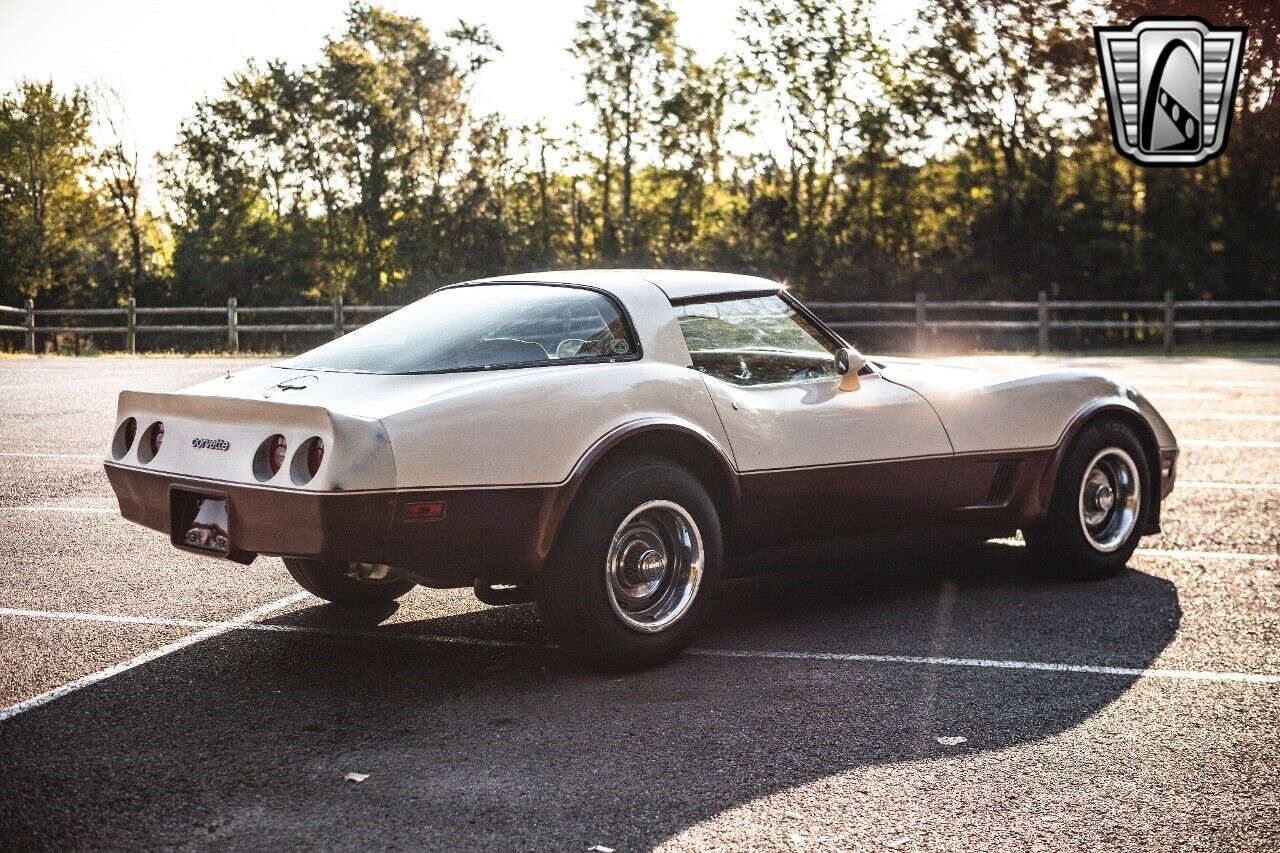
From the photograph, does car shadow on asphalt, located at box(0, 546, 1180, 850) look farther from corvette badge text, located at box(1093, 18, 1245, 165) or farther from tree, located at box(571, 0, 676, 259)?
tree, located at box(571, 0, 676, 259)

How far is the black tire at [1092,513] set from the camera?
19.1 ft

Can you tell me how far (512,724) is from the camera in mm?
3959

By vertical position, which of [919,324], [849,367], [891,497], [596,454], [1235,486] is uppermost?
[919,324]

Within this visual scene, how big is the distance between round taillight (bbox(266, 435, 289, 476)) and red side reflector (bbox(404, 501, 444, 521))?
1.36 feet

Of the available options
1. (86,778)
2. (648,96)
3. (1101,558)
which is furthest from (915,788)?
(648,96)

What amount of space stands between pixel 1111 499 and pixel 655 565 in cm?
259

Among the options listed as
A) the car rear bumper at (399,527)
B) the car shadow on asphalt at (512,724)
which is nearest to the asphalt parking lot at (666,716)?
the car shadow on asphalt at (512,724)

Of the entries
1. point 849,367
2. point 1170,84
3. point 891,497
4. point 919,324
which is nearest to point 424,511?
point 849,367

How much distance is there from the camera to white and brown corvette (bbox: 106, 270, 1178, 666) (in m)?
4.05

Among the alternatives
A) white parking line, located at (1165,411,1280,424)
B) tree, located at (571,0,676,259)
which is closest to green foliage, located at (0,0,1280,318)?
tree, located at (571,0,676,259)

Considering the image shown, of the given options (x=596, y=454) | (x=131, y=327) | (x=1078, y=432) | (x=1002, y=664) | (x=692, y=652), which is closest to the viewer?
(x=596, y=454)

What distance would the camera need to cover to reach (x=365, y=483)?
392 centimetres

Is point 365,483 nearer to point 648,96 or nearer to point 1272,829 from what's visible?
point 1272,829

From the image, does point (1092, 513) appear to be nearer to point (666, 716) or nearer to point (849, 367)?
point (849, 367)
